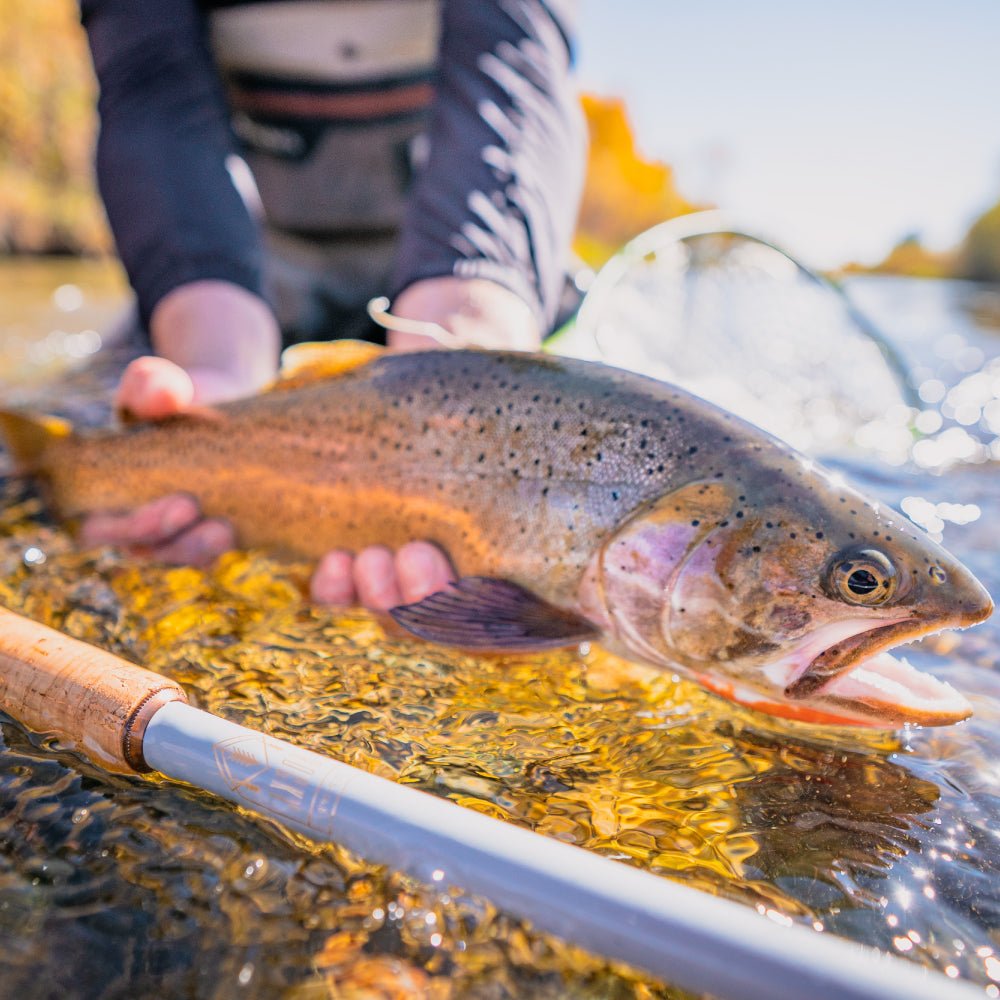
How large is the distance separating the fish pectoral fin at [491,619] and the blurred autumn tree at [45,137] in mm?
22130

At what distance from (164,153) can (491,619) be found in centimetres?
257

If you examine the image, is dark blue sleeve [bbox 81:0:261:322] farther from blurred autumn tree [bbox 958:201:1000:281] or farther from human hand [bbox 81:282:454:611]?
blurred autumn tree [bbox 958:201:1000:281]

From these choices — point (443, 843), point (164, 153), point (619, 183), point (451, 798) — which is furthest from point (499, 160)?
point (619, 183)

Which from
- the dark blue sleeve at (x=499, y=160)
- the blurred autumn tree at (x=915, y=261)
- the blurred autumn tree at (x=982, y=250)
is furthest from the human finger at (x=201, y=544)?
the blurred autumn tree at (x=915, y=261)

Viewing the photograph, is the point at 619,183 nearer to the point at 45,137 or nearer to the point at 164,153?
the point at 45,137

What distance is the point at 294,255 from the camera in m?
4.70

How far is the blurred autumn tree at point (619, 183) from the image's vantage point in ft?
147

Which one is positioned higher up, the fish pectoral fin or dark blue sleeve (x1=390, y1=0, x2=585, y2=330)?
dark blue sleeve (x1=390, y1=0, x2=585, y2=330)

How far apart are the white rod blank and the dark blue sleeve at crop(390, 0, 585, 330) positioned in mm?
1971

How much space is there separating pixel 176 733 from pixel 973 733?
1.58 m

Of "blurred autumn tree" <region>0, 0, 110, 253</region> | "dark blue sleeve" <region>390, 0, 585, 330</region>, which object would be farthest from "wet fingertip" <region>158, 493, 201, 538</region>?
"blurred autumn tree" <region>0, 0, 110, 253</region>

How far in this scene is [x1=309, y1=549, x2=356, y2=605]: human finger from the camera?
213 cm

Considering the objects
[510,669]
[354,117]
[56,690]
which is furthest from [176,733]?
[354,117]

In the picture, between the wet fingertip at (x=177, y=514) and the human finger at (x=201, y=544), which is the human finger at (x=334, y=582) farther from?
the wet fingertip at (x=177, y=514)
